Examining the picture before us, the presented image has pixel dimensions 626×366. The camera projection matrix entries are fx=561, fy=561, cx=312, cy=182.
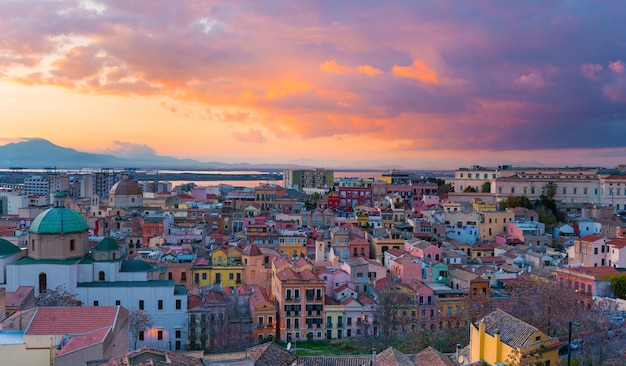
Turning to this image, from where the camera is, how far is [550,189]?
65.9 m

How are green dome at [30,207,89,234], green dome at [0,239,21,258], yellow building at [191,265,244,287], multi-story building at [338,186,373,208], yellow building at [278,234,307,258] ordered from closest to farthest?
green dome at [0,239,21,258], green dome at [30,207,89,234], yellow building at [191,265,244,287], yellow building at [278,234,307,258], multi-story building at [338,186,373,208]

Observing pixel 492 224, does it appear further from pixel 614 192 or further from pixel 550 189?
pixel 614 192

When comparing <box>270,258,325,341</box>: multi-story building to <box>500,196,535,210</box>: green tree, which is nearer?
<box>270,258,325,341</box>: multi-story building

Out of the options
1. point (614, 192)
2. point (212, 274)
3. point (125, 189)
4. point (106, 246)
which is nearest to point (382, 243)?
point (212, 274)

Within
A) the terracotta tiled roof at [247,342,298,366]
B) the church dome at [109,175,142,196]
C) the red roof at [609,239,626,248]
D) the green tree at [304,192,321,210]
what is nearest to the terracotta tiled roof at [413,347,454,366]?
the terracotta tiled roof at [247,342,298,366]

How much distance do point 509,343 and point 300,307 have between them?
56.3 feet

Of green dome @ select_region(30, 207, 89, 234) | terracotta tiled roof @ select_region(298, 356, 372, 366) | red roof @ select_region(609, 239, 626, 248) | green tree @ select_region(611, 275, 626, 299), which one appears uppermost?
green dome @ select_region(30, 207, 89, 234)

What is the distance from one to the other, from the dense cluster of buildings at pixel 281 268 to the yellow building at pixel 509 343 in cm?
7

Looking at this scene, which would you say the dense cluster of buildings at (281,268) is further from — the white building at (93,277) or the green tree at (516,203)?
the green tree at (516,203)

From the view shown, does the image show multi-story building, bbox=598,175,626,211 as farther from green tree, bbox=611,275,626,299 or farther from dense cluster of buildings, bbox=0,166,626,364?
green tree, bbox=611,275,626,299

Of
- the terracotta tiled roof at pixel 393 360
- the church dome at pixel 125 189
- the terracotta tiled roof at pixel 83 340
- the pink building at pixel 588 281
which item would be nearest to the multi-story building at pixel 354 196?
the church dome at pixel 125 189

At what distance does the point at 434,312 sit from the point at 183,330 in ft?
45.0

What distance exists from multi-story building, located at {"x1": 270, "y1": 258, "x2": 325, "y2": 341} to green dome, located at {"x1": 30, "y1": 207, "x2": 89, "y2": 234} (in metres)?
11.5

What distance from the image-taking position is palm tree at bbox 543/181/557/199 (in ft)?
215
